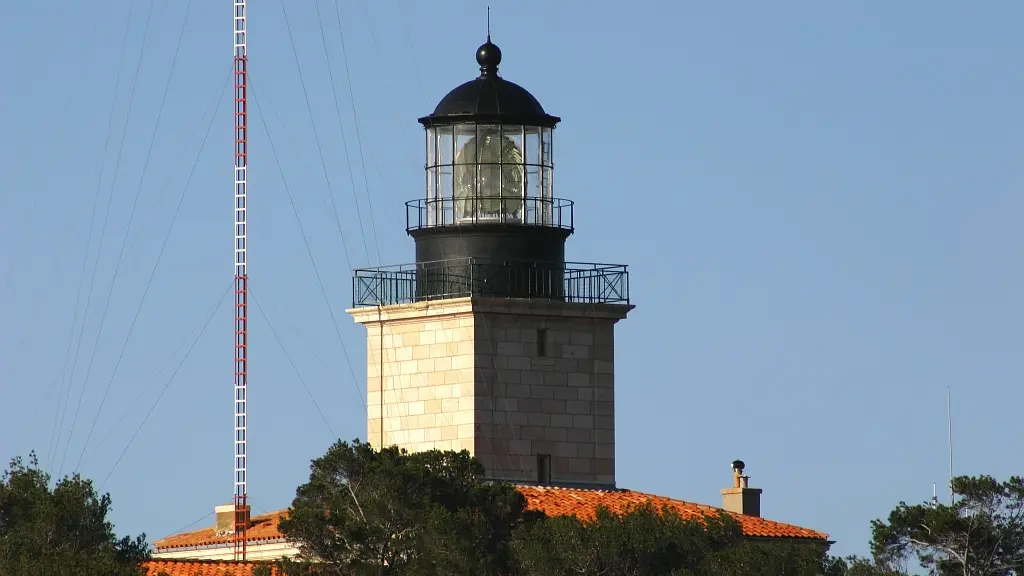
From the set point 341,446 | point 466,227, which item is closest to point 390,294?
point 466,227

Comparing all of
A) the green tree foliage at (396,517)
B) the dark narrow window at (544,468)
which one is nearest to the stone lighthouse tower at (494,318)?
the dark narrow window at (544,468)

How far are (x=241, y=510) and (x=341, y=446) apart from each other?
5270 mm

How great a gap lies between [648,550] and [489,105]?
10.8 metres

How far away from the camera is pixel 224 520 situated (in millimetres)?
57906

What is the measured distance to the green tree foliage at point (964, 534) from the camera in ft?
163

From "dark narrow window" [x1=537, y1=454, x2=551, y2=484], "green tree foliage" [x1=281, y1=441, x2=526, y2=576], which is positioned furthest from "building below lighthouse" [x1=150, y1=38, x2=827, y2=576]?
"green tree foliage" [x1=281, y1=441, x2=526, y2=576]

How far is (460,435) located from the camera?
55.2 m

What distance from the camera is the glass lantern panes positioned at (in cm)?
5616

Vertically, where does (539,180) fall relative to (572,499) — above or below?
above

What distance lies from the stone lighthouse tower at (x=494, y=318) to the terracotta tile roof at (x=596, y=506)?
931mm

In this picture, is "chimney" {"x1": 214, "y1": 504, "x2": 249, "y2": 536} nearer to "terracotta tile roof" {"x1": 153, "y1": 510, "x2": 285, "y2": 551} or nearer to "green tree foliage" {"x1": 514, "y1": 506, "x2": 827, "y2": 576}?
"terracotta tile roof" {"x1": 153, "y1": 510, "x2": 285, "y2": 551}

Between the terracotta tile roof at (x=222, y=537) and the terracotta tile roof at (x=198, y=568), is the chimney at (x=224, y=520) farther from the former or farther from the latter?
the terracotta tile roof at (x=198, y=568)

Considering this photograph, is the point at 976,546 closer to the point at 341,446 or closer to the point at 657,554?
the point at 657,554

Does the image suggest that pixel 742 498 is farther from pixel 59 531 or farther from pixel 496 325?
pixel 59 531
